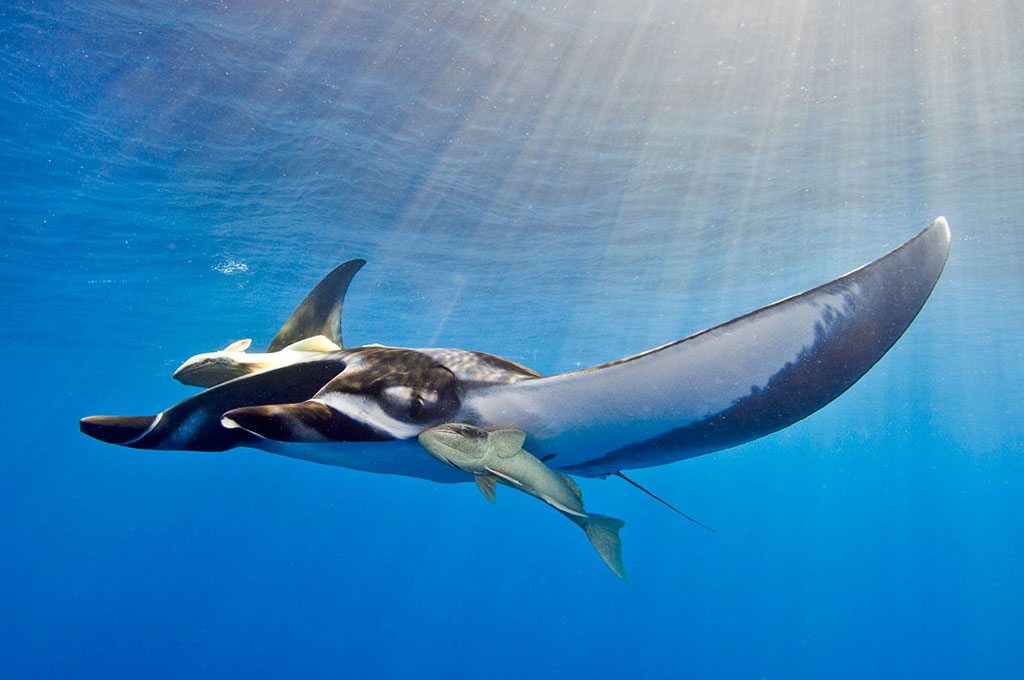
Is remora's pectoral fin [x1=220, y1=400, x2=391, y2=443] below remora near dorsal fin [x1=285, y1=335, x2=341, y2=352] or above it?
above

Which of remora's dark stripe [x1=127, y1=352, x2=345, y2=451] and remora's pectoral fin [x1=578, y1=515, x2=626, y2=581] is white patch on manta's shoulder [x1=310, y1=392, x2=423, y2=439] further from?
remora's pectoral fin [x1=578, y1=515, x2=626, y2=581]

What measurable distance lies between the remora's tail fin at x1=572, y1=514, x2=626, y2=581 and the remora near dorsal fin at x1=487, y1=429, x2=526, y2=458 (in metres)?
0.59

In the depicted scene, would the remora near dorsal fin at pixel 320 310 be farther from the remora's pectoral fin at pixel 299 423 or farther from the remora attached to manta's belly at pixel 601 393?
the remora's pectoral fin at pixel 299 423

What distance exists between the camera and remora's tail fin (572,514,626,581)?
2.46 metres

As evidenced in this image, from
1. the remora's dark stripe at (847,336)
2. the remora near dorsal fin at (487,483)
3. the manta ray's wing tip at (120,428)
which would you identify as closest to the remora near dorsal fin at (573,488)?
the remora near dorsal fin at (487,483)

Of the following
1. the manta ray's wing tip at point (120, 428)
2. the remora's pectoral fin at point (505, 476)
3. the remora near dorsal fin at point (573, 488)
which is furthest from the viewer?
the remora near dorsal fin at point (573, 488)

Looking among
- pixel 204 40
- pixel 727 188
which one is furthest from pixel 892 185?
pixel 204 40

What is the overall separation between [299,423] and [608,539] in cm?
132

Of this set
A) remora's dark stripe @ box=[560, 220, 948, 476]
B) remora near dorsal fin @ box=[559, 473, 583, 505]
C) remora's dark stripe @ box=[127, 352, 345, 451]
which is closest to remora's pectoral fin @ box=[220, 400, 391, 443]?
remora's dark stripe @ box=[127, 352, 345, 451]

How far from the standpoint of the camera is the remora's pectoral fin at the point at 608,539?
2461 mm

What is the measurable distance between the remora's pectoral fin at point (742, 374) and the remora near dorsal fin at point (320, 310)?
7.03 ft

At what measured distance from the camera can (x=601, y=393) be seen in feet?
6.88

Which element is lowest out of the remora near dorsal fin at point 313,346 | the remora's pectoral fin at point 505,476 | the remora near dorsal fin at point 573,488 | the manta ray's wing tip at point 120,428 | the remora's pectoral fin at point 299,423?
the remora near dorsal fin at point 573,488

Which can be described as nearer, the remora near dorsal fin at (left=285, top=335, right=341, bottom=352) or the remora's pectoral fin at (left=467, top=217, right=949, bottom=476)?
the remora's pectoral fin at (left=467, top=217, right=949, bottom=476)
